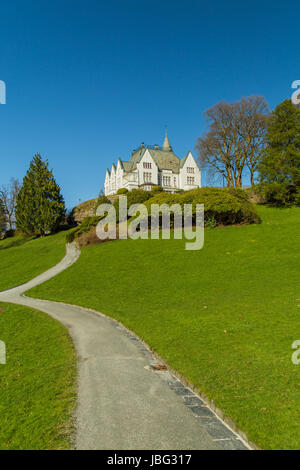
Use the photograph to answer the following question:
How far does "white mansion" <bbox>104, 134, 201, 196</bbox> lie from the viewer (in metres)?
61.2

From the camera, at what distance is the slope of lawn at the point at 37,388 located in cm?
438

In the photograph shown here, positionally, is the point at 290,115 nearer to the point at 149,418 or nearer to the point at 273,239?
the point at 273,239

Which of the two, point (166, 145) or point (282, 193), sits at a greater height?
point (166, 145)

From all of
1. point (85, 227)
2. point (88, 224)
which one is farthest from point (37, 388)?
point (88, 224)

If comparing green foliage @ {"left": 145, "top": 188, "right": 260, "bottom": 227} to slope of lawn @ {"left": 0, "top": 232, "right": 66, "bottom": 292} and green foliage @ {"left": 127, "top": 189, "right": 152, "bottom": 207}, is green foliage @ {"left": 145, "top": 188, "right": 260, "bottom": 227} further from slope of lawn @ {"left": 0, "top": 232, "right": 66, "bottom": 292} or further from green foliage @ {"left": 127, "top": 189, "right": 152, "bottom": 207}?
slope of lawn @ {"left": 0, "top": 232, "right": 66, "bottom": 292}

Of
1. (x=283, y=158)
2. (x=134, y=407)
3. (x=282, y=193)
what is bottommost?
(x=134, y=407)

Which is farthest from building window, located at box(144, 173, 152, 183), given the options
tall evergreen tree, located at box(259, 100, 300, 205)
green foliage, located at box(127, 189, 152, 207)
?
tall evergreen tree, located at box(259, 100, 300, 205)

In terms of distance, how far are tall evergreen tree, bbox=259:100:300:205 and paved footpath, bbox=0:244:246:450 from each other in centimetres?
3060

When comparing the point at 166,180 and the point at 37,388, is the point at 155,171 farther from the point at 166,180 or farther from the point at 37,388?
the point at 37,388

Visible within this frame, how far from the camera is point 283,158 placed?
31.9 meters

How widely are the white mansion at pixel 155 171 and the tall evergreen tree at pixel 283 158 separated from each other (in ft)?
102

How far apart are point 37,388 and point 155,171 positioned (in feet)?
196

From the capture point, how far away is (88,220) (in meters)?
32.9
